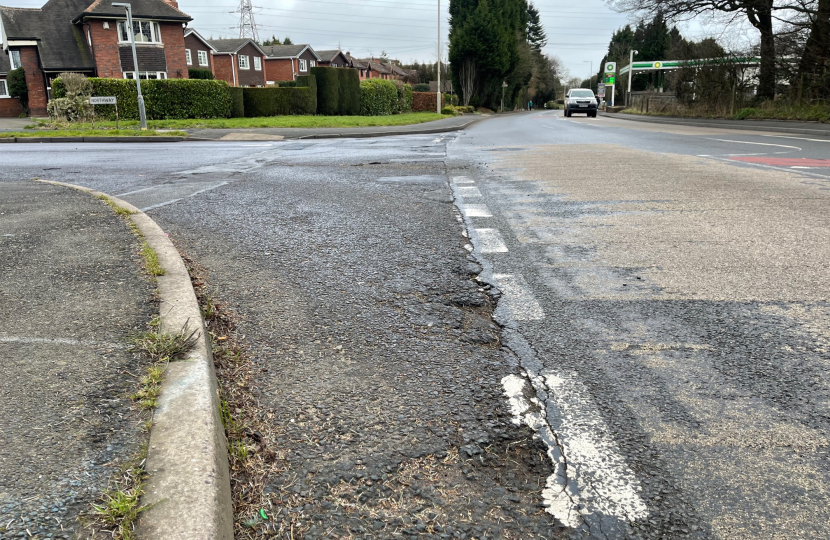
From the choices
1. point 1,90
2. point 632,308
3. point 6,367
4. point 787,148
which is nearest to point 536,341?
point 632,308

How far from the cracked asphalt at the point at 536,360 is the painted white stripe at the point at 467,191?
0.60m

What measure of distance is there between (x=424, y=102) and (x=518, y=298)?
53.7m

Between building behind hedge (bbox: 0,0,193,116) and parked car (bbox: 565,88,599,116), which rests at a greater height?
building behind hedge (bbox: 0,0,193,116)

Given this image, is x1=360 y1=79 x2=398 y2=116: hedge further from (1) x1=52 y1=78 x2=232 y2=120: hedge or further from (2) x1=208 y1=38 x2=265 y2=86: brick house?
(2) x1=208 y1=38 x2=265 y2=86: brick house

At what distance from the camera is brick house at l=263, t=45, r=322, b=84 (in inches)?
2945

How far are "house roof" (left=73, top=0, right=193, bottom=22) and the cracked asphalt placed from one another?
128 feet

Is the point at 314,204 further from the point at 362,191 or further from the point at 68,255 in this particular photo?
the point at 68,255

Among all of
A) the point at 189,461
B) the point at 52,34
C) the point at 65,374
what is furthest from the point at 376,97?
the point at 189,461

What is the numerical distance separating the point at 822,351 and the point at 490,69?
6563 cm

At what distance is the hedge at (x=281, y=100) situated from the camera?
32594 millimetres

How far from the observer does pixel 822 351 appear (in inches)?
112

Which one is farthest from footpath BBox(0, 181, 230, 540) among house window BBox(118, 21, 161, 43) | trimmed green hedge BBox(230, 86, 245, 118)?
house window BBox(118, 21, 161, 43)

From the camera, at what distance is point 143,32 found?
1588 inches

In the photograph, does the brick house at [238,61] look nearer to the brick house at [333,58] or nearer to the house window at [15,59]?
the brick house at [333,58]
